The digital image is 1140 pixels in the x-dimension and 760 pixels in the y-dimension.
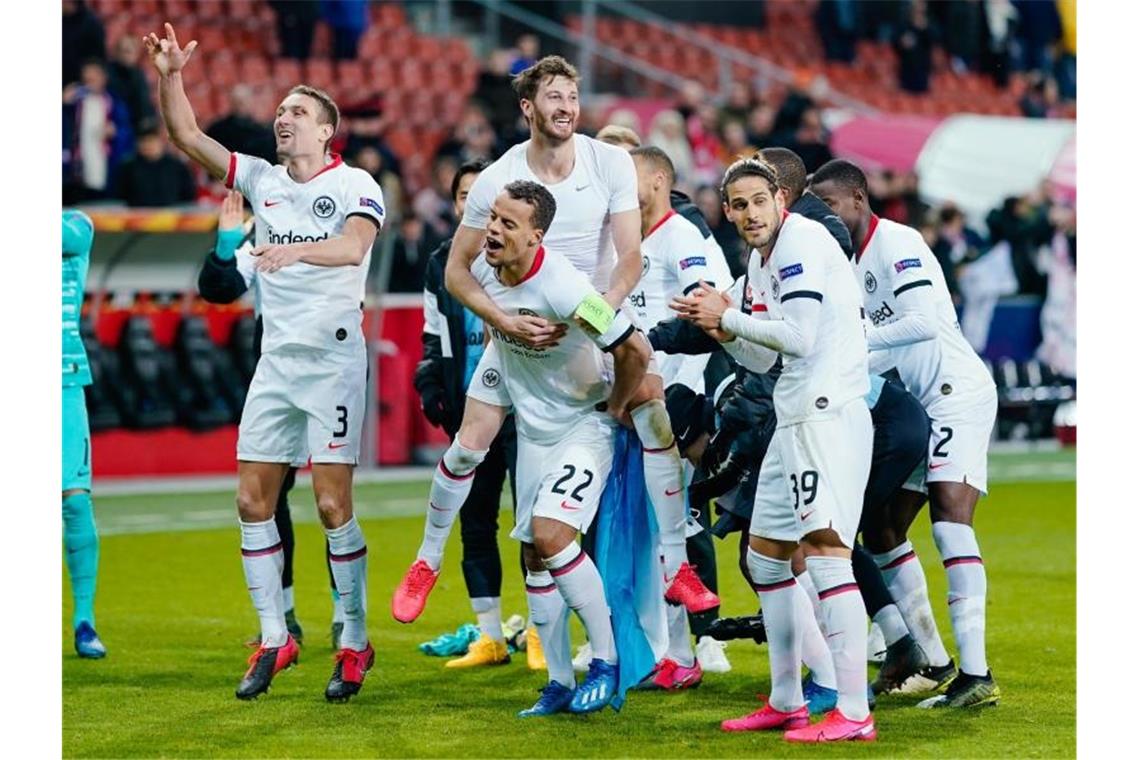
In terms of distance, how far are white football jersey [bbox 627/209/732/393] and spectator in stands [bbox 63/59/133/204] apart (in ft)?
31.7

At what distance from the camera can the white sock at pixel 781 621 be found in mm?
7602

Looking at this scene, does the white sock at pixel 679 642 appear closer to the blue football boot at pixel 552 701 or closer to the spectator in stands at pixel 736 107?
the blue football boot at pixel 552 701

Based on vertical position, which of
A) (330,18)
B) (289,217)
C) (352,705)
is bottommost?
(352,705)

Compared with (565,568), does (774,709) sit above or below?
below

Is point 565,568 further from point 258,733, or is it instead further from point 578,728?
point 258,733

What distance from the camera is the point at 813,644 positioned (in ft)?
25.8

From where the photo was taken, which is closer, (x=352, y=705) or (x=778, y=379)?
(x=778, y=379)

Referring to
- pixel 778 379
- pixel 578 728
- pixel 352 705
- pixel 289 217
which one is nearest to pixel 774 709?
pixel 578 728

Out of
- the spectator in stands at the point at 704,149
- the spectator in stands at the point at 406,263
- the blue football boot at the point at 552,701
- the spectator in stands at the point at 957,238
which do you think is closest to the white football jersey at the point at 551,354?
the blue football boot at the point at 552,701

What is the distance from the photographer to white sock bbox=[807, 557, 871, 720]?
734cm

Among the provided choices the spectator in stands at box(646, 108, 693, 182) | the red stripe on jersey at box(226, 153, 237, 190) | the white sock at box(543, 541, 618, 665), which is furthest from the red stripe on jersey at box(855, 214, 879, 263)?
the spectator in stands at box(646, 108, 693, 182)

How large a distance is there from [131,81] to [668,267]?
10.9 m
